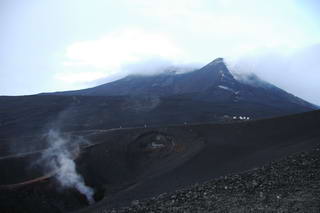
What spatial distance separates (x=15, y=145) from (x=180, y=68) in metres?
114

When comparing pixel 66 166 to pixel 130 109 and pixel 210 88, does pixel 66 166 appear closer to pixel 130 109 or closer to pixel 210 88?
pixel 130 109

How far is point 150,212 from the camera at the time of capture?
16.2 metres

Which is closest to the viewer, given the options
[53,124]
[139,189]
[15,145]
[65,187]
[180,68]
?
[139,189]

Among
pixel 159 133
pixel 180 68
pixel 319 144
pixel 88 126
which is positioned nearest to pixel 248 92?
pixel 180 68

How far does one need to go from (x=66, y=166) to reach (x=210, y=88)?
83.8m

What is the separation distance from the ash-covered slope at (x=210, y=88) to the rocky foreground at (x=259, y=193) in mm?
77465

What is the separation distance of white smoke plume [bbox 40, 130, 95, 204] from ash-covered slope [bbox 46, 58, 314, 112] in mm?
64844

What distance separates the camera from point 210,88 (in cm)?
10875

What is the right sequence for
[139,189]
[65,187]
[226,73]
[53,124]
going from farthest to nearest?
1. [226,73]
2. [53,124]
3. [65,187]
4. [139,189]

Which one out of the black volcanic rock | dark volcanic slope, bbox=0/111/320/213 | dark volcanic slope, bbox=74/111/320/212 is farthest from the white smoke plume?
the black volcanic rock

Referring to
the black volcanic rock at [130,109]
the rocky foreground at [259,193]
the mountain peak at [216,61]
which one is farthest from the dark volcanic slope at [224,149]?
the mountain peak at [216,61]

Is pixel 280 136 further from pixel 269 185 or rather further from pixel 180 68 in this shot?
pixel 180 68

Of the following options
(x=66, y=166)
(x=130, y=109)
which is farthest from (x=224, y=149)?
(x=130, y=109)

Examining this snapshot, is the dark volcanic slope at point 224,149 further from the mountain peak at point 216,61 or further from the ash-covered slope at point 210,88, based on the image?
the mountain peak at point 216,61
